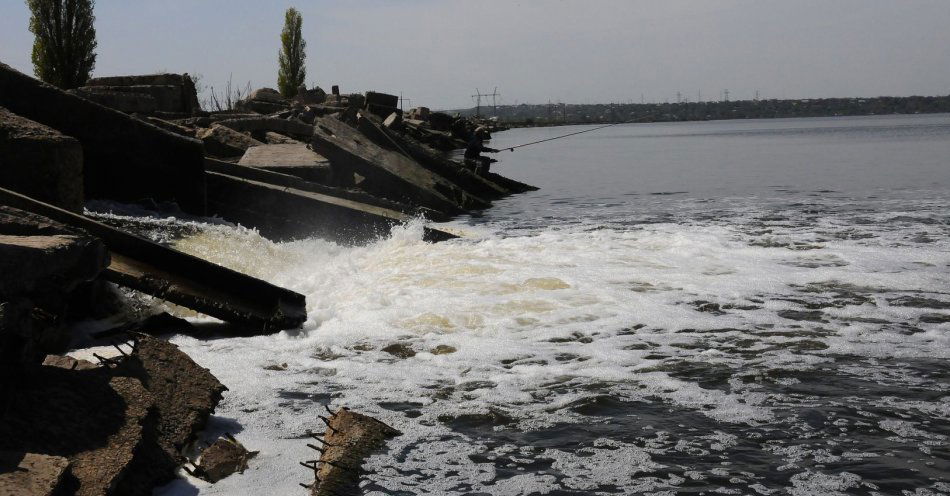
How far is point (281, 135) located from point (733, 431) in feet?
51.2

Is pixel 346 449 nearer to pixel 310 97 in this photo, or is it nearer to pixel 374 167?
pixel 374 167

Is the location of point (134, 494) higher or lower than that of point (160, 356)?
lower

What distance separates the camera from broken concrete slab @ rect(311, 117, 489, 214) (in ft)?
44.9

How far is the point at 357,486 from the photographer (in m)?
3.57

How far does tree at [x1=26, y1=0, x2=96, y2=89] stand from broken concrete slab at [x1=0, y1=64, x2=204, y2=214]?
23.1 m

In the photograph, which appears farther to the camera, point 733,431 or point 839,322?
point 839,322

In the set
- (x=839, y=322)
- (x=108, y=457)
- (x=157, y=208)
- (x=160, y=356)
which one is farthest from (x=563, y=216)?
(x=108, y=457)

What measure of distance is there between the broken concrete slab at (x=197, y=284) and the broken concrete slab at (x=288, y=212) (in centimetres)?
408

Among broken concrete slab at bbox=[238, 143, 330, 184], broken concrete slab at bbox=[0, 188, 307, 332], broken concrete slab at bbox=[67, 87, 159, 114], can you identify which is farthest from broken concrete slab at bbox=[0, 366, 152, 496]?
broken concrete slab at bbox=[67, 87, 159, 114]

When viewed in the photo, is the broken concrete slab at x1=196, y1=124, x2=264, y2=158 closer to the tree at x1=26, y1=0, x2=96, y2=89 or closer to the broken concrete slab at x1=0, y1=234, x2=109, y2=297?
the broken concrete slab at x1=0, y1=234, x2=109, y2=297

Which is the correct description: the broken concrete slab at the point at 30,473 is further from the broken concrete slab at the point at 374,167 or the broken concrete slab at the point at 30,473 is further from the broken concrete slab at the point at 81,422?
the broken concrete slab at the point at 374,167

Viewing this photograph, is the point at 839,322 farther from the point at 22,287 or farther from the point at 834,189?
the point at 834,189

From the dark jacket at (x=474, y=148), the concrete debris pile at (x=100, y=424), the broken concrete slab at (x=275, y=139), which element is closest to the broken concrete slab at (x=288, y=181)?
the broken concrete slab at (x=275, y=139)

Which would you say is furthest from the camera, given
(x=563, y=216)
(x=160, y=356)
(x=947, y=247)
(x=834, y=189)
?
(x=834, y=189)
